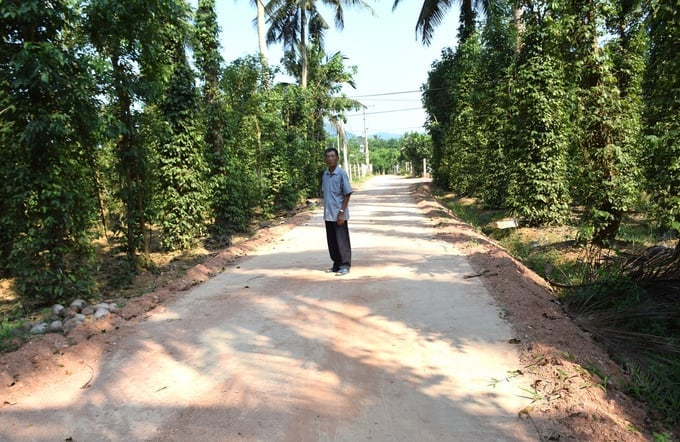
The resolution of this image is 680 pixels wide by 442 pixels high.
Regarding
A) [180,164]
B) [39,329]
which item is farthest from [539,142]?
[39,329]

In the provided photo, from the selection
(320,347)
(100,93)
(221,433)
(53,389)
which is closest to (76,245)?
(100,93)

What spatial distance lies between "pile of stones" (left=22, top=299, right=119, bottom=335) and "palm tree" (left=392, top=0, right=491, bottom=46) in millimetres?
19538

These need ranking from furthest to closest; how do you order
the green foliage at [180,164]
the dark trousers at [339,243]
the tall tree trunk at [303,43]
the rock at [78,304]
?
the tall tree trunk at [303,43]
the green foliage at [180,164]
the dark trousers at [339,243]
the rock at [78,304]

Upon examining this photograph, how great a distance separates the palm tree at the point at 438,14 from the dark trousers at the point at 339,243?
1683 centimetres

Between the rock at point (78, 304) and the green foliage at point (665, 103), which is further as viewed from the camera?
the rock at point (78, 304)

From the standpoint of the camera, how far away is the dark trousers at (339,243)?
6641 mm

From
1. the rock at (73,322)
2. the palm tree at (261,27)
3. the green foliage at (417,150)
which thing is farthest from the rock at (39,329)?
the green foliage at (417,150)

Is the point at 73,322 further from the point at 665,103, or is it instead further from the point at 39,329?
the point at 665,103

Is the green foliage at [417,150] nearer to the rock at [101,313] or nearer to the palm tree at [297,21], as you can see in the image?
the palm tree at [297,21]

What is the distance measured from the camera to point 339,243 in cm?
663

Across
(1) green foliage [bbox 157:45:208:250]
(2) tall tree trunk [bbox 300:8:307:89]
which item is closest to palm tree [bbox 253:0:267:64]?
(2) tall tree trunk [bbox 300:8:307:89]

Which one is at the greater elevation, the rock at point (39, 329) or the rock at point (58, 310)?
the rock at point (39, 329)

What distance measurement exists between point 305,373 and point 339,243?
3250 mm

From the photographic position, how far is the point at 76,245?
645cm
